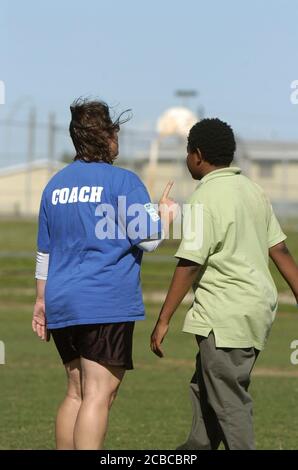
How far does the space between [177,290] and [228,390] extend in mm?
588

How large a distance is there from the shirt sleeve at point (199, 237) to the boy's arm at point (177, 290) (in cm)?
6

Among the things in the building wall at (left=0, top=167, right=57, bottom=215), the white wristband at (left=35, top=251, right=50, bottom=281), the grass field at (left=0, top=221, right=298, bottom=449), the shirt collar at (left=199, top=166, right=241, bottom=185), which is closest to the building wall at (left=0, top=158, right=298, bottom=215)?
the building wall at (left=0, top=167, right=57, bottom=215)

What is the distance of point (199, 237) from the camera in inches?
227

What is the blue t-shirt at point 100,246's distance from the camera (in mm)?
5789

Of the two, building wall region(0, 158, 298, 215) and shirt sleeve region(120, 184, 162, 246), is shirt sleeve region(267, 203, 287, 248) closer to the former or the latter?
shirt sleeve region(120, 184, 162, 246)

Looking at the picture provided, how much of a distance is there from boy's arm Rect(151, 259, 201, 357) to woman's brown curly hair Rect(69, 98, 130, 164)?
76 centimetres

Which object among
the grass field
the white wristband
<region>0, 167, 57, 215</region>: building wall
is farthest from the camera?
<region>0, 167, 57, 215</region>: building wall

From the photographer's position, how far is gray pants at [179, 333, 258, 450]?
571cm

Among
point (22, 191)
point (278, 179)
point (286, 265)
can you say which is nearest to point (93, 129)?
point (286, 265)

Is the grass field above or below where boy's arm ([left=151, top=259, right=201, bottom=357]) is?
below

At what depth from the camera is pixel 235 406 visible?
5.74 m

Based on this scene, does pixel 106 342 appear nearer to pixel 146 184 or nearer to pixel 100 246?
pixel 100 246

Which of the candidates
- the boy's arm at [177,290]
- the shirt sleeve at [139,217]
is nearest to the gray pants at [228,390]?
the boy's arm at [177,290]
